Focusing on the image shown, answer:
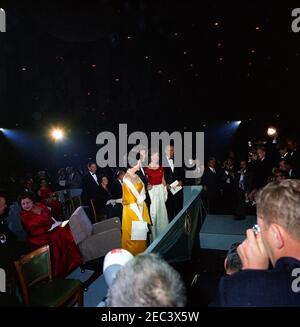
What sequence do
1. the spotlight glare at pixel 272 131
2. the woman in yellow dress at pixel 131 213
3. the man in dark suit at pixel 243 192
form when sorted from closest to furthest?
the woman in yellow dress at pixel 131 213, the man in dark suit at pixel 243 192, the spotlight glare at pixel 272 131

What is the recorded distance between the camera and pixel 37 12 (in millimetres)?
6418

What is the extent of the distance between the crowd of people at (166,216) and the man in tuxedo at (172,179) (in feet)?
0.09

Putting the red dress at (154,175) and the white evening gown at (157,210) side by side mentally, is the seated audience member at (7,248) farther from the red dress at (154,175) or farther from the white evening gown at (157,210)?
the red dress at (154,175)

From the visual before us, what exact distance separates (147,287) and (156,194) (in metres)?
4.58

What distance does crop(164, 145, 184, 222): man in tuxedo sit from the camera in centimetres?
650

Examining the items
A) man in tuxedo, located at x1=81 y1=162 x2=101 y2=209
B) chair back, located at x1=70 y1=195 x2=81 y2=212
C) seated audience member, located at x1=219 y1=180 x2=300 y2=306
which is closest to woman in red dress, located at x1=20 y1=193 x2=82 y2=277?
chair back, located at x1=70 y1=195 x2=81 y2=212

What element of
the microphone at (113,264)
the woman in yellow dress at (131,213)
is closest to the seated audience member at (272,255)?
the microphone at (113,264)

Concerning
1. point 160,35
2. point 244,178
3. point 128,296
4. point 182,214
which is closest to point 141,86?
point 160,35

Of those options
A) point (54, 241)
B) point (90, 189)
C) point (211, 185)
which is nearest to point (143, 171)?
point (54, 241)

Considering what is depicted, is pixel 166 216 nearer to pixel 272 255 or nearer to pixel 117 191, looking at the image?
pixel 117 191

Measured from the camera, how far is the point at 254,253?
115 centimetres

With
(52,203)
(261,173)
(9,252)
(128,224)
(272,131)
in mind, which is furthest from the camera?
(272,131)

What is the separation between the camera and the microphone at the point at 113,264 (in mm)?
1203

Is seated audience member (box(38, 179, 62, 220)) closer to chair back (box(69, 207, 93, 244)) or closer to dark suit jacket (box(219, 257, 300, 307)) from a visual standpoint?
chair back (box(69, 207, 93, 244))
